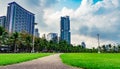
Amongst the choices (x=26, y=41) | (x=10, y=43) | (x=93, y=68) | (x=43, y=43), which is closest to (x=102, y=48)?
(x=43, y=43)

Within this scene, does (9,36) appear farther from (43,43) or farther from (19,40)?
(43,43)

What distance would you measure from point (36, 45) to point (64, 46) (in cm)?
4940

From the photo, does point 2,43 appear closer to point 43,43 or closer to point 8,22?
point 43,43

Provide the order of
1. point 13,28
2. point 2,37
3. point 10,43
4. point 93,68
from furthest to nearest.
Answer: point 13,28, point 10,43, point 2,37, point 93,68

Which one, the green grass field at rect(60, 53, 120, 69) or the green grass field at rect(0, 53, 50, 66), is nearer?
the green grass field at rect(60, 53, 120, 69)

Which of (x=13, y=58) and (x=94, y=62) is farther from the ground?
(x=94, y=62)

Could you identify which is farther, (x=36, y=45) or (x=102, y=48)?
(x=102, y=48)

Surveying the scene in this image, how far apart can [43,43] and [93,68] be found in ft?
414

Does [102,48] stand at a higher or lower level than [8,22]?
lower

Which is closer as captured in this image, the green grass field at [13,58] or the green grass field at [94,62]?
the green grass field at [94,62]

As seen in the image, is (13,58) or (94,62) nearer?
(94,62)

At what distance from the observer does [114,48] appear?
19150cm

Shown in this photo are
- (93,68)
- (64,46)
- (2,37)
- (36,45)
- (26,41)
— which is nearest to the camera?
(93,68)

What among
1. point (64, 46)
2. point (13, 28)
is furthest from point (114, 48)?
Answer: point (13, 28)
